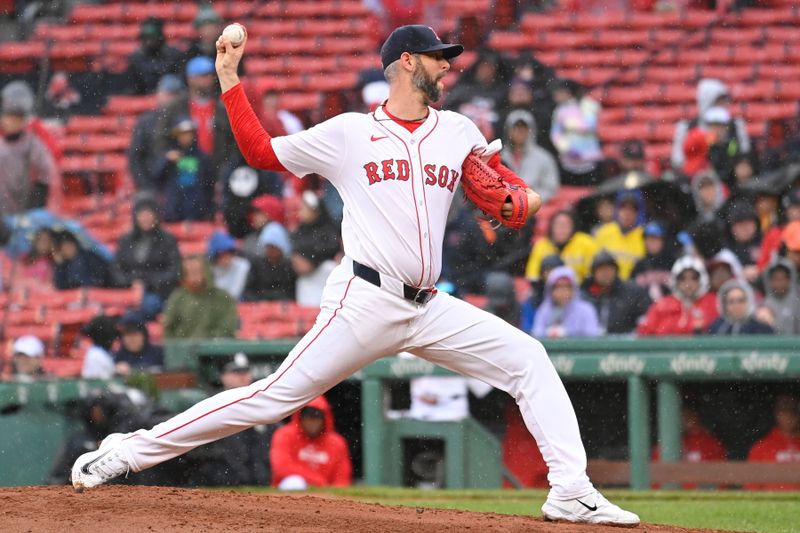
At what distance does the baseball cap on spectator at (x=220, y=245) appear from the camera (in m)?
10.7

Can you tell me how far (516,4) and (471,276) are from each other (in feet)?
14.4

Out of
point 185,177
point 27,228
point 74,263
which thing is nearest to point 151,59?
point 185,177

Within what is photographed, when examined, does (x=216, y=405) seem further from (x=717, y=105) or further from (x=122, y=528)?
(x=717, y=105)

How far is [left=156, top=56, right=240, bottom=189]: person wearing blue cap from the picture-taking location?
1160 centimetres

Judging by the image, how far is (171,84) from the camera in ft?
40.7

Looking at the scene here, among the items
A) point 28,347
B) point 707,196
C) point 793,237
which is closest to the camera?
point 793,237

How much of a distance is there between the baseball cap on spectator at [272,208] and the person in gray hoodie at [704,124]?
3.24 m

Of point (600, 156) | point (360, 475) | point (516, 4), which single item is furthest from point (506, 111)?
point (360, 475)

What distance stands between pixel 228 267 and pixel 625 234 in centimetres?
308

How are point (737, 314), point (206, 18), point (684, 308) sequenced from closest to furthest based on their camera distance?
point (737, 314) < point (684, 308) < point (206, 18)

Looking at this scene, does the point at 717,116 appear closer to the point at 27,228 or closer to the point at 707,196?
the point at 707,196

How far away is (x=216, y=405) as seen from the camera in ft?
16.5

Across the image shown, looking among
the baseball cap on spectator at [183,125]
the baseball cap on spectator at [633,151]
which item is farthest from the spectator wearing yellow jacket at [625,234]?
the baseball cap on spectator at [183,125]

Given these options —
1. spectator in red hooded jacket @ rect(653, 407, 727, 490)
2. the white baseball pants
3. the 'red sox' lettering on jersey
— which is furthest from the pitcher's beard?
spectator in red hooded jacket @ rect(653, 407, 727, 490)
